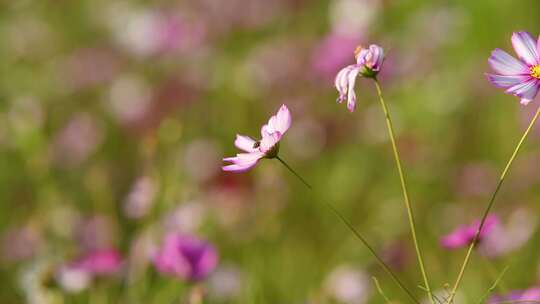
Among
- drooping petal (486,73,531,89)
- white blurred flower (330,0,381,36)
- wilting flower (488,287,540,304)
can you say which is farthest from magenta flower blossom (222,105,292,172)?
Answer: white blurred flower (330,0,381,36)

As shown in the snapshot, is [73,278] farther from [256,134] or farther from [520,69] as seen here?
[256,134]

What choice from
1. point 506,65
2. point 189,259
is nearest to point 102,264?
point 189,259

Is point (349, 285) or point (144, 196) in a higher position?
point (144, 196)

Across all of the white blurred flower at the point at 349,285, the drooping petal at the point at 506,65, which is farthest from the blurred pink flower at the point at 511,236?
the drooping petal at the point at 506,65

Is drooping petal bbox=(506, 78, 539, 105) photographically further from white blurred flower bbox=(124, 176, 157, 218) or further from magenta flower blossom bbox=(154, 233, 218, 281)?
white blurred flower bbox=(124, 176, 157, 218)

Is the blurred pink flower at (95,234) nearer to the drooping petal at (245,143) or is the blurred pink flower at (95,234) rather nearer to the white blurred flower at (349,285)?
the white blurred flower at (349,285)

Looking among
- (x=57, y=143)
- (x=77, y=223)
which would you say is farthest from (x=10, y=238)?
(x=57, y=143)

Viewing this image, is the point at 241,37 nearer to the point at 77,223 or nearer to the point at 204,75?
the point at 204,75
